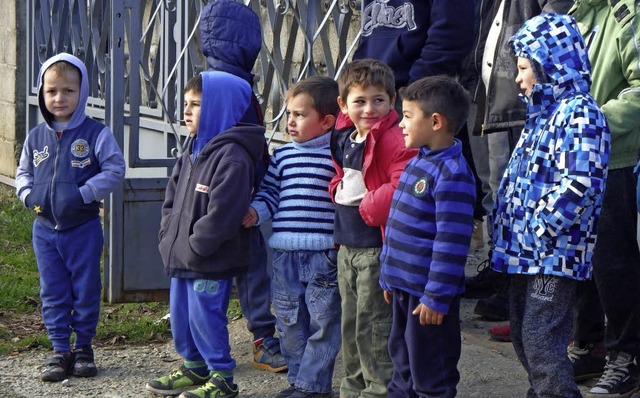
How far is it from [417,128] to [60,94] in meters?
1.90

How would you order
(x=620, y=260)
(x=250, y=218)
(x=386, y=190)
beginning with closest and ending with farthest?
(x=386, y=190), (x=620, y=260), (x=250, y=218)

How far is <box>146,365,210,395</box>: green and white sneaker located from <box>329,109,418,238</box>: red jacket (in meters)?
1.13

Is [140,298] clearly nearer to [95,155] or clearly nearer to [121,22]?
[95,155]

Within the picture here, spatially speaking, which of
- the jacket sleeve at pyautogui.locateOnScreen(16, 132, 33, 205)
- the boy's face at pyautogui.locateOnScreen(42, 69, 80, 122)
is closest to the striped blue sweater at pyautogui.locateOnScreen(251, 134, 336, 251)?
the boy's face at pyautogui.locateOnScreen(42, 69, 80, 122)

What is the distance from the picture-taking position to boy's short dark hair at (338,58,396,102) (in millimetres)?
4328

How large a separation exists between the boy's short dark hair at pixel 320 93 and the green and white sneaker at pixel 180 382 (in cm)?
122

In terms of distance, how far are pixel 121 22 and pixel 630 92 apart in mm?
2734

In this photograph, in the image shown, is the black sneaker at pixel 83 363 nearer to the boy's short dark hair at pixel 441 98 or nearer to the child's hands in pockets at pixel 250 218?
the child's hands in pockets at pixel 250 218

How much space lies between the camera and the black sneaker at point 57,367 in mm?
5184

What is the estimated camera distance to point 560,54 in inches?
158

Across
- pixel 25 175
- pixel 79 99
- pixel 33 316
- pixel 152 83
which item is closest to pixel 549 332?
pixel 79 99

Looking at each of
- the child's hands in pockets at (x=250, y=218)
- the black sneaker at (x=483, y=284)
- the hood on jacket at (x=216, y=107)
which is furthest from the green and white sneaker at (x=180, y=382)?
the black sneaker at (x=483, y=284)

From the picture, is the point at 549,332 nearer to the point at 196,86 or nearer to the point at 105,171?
the point at 196,86

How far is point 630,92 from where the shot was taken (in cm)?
427
